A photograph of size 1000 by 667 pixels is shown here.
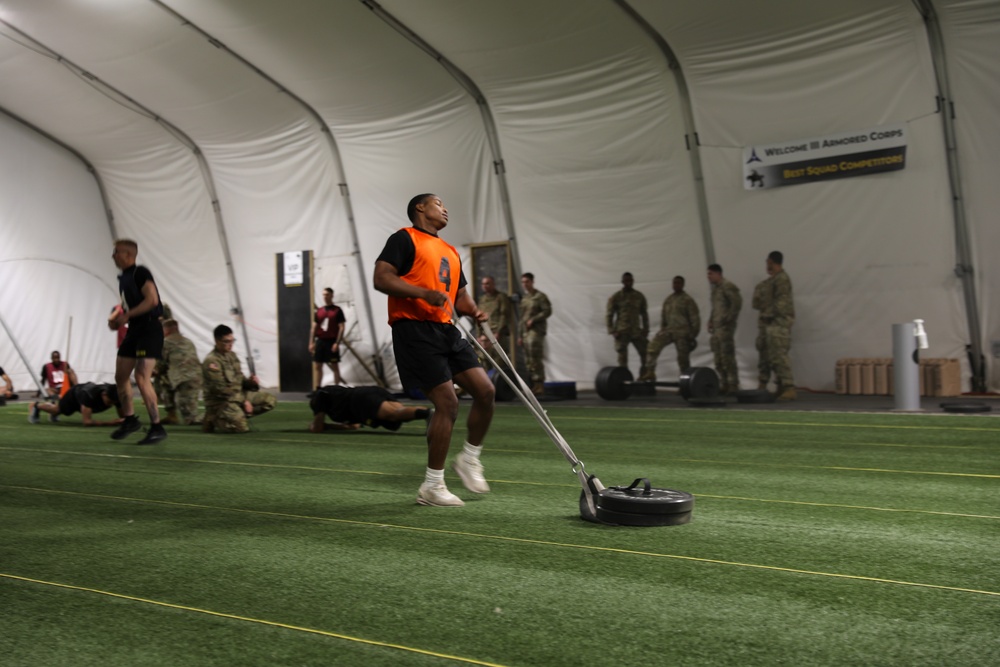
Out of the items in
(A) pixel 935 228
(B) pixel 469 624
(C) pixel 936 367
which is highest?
(A) pixel 935 228

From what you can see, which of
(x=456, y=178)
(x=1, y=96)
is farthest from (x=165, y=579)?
(x=1, y=96)

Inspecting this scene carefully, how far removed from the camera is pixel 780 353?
14.8 metres

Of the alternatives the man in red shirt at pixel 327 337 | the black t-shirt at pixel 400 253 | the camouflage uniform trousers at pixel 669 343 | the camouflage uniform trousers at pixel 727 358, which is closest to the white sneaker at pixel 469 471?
the black t-shirt at pixel 400 253

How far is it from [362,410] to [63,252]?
15.5m

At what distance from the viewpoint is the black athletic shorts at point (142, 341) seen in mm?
9164

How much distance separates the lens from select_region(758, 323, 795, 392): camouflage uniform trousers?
14711 mm

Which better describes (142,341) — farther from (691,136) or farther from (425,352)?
(691,136)

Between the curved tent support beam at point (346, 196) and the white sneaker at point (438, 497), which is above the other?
the curved tent support beam at point (346, 196)

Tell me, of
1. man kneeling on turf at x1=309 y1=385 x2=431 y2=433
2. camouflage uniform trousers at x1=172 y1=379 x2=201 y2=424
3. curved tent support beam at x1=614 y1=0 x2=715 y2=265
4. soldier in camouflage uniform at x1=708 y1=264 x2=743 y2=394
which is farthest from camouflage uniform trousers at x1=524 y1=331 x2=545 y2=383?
man kneeling on turf at x1=309 y1=385 x2=431 y2=433

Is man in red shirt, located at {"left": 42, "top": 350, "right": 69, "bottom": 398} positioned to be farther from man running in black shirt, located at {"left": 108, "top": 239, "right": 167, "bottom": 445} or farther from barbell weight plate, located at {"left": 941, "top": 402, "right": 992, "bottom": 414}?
barbell weight plate, located at {"left": 941, "top": 402, "right": 992, "bottom": 414}

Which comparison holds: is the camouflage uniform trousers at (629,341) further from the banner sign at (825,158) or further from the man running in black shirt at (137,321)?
the man running in black shirt at (137,321)

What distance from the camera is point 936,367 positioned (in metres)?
14.3

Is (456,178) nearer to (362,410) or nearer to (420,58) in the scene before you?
(420,58)

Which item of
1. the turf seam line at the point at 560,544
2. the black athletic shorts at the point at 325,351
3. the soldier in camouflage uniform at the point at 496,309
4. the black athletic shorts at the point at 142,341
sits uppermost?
the soldier in camouflage uniform at the point at 496,309
